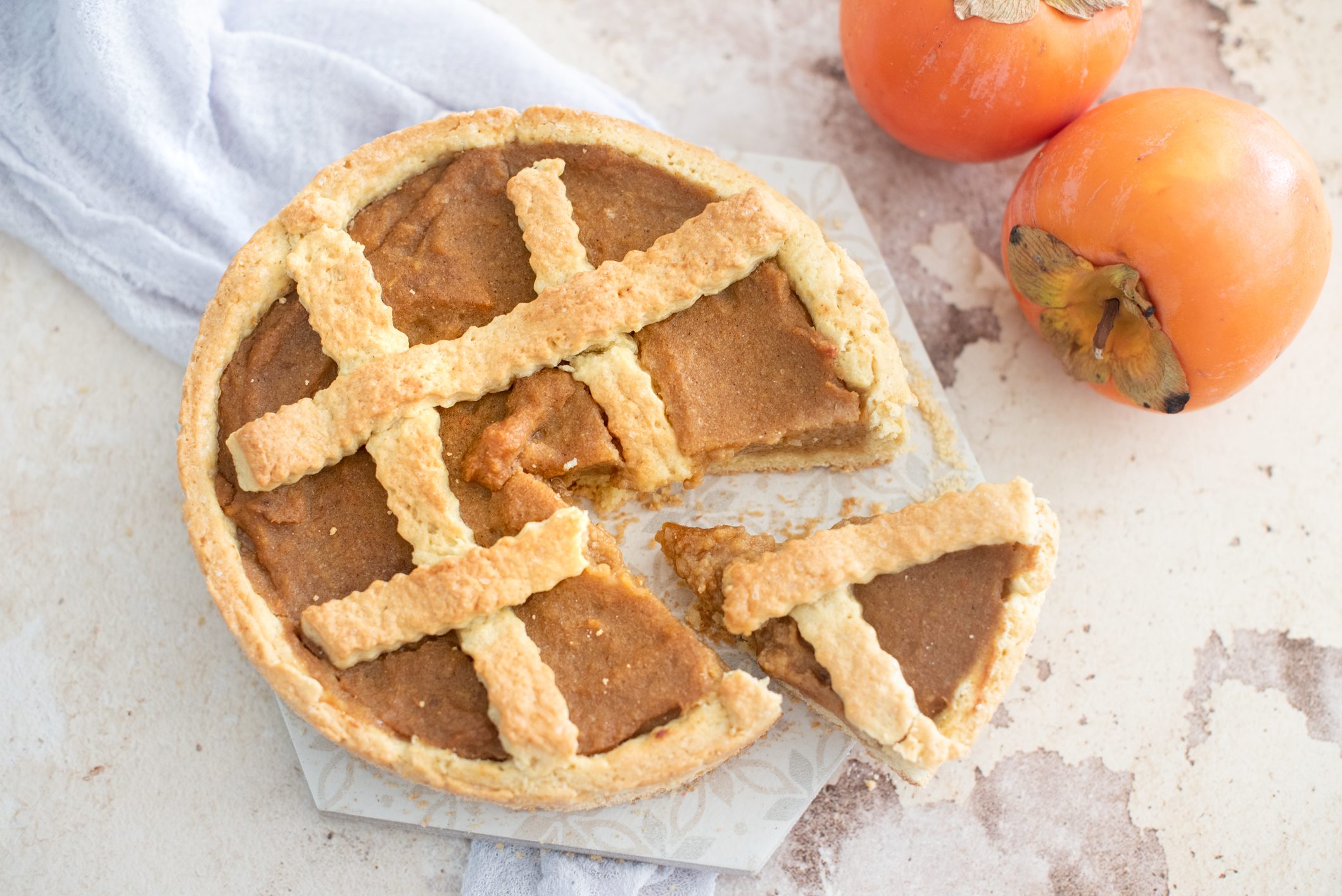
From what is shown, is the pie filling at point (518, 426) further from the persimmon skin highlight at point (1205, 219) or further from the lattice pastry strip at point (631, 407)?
the persimmon skin highlight at point (1205, 219)

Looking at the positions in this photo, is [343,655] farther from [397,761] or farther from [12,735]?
[12,735]

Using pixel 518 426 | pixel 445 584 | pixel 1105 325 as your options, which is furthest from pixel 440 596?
pixel 1105 325

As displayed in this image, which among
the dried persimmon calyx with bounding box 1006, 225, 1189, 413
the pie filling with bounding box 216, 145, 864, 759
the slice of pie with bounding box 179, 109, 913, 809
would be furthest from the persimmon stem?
the pie filling with bounding box 216, 145, 864, 759

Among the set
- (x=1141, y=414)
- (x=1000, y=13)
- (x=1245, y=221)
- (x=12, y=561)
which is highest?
(x=1000, y=13)

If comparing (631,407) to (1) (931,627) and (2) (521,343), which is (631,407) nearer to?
(2) (521,343)

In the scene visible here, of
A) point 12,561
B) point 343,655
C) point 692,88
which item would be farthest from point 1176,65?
point 12,561

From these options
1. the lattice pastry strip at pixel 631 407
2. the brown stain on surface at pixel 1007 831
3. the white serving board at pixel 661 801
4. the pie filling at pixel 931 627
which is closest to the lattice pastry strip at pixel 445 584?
the lattice pastry strip at pixel 631 407

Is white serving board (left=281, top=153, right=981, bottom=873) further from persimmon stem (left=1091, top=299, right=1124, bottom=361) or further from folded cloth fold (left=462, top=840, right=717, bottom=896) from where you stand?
persimmon stem (left=1091, top=299, right=1124, bottom=361)
